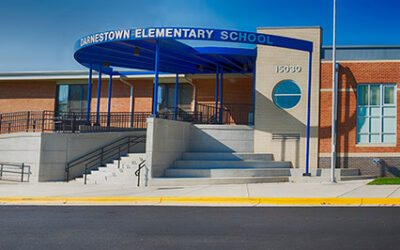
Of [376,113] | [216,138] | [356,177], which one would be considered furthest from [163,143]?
[376,113]

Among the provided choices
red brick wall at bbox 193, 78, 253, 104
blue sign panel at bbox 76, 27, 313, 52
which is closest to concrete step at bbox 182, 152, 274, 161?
blue sign panel at bbox 76, 27, 313, 52

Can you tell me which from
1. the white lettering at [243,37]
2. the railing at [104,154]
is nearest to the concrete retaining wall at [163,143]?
the railing at [104,154]

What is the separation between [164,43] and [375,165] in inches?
410

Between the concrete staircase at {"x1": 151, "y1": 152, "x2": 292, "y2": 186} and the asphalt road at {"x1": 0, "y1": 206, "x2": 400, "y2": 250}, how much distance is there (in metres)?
4.93

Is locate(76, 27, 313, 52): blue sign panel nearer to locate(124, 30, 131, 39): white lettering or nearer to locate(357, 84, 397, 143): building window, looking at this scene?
locate(124, 30, 131, 39): white lettering

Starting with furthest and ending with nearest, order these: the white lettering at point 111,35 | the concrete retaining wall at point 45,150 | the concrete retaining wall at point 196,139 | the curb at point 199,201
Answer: the concrete retaining wall at point 45,150
the white lettering at point 111,35
the concrete retaining wall at point 196,139
the curb at point 199,201

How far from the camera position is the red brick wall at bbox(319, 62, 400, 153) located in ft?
61.6

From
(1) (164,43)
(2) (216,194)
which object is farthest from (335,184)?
(1) (164,43)

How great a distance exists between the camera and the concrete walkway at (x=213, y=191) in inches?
511

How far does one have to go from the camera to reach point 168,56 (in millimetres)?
19875

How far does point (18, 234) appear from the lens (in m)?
7.71

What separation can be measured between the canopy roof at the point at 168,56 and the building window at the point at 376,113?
17.3 feet

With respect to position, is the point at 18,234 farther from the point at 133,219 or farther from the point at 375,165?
the point at 375,165

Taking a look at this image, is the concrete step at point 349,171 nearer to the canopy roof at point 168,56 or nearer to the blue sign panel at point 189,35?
the blue sign panel at point 189,35
